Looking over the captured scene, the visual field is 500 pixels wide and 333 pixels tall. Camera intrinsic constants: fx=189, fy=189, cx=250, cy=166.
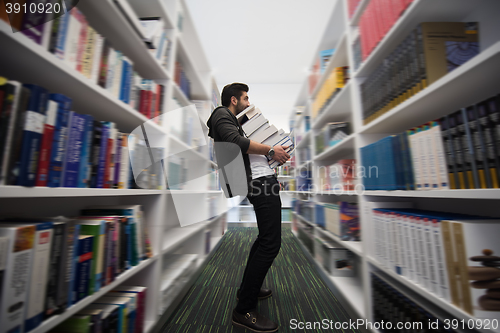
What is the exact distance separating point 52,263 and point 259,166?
0.94m

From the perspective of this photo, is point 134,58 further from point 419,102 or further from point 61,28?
point 419,102

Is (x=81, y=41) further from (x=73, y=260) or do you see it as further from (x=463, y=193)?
(x=463, y=193)

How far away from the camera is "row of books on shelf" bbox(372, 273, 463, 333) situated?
66cm

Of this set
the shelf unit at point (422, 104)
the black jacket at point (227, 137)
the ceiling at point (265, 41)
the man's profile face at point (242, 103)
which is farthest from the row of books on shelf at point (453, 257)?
the ceiling at point (265, 41)

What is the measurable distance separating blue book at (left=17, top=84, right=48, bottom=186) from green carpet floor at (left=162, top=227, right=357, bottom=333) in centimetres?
108

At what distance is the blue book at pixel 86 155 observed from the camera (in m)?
0.63

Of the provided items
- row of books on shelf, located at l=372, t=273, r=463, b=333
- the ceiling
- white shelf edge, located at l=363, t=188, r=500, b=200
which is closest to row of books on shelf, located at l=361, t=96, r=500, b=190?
white shelf edge, located at l=363, t=188, r=500, b=200

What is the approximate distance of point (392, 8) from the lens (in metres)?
0.88

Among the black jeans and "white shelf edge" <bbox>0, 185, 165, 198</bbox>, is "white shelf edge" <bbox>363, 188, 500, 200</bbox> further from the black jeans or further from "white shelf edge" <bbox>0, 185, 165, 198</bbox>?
"white shelf edge" <bbox>0, 185, 165, 198</bbox>

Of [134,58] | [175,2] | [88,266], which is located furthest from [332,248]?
[175,2]

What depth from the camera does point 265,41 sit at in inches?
130

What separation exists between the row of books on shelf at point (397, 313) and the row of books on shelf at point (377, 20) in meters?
1.18

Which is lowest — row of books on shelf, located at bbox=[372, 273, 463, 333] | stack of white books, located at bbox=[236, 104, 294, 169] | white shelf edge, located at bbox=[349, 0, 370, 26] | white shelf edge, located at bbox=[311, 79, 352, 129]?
row of books on shelf, located at bbox=[372, 273, 463, 333]

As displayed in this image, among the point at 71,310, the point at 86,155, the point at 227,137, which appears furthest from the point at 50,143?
the point at 227,137
